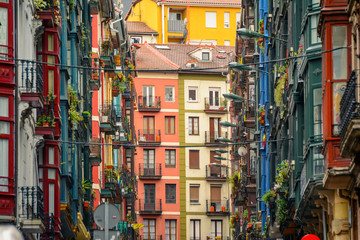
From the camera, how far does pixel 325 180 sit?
94.9 feet

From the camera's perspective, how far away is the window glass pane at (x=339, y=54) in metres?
28.7

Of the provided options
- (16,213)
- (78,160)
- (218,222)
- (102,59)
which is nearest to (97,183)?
→ (102,59)

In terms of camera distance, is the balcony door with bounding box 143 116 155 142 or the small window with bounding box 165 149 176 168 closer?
the small window with bounding box 165 149 176 168

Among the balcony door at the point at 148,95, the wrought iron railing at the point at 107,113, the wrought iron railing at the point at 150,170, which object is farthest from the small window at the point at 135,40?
the wrought iron railing at the point at 107,113

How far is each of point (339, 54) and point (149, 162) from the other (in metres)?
78.5

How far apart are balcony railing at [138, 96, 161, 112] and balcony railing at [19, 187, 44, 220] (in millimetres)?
74833

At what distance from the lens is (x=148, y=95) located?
109 metres

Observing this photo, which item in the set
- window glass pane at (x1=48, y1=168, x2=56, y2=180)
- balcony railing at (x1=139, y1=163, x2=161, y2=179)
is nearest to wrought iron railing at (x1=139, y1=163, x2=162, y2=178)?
balcony railing at (x1=139, y1=163, x2=161, y2=179)

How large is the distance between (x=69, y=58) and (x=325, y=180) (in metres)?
19.1

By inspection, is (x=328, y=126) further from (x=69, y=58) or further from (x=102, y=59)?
(x=102, y=59)

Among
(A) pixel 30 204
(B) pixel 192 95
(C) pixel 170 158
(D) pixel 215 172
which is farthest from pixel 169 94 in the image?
(A) pixel 30 204

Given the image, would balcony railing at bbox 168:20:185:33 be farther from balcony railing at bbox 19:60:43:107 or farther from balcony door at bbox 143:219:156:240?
balcony railing at bbox 19:60:43:107

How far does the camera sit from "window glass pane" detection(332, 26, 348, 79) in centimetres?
2873

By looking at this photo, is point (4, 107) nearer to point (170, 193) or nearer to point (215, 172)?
point (170, 193)
